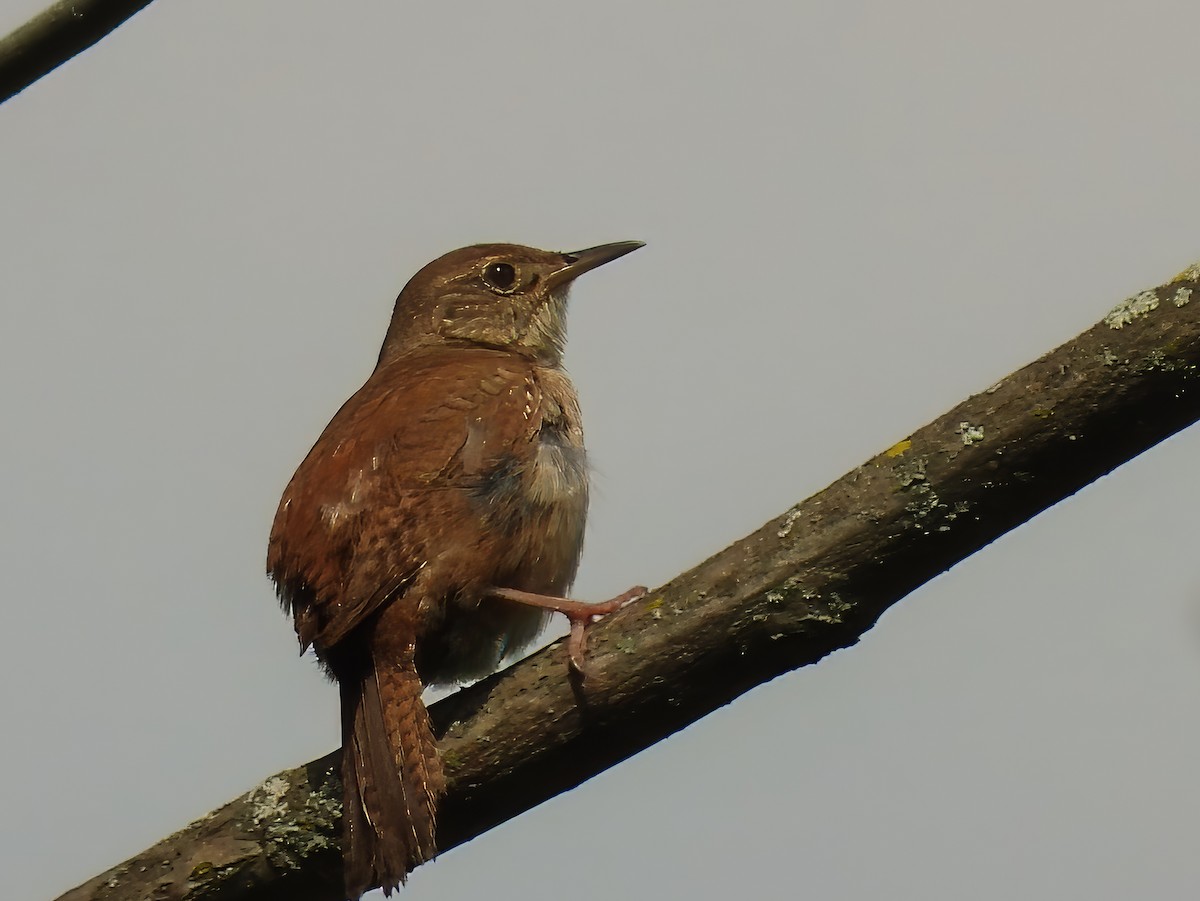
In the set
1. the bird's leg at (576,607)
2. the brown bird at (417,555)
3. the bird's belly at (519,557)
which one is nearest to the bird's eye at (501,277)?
the brown bird at (417,555)

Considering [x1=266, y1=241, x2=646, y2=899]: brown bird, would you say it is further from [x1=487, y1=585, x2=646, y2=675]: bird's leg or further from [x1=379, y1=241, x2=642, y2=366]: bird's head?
[x1=379, y1=241, x2=642, y2=366]: bird's head

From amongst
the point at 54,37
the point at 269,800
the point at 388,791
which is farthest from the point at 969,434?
the point at 54,37

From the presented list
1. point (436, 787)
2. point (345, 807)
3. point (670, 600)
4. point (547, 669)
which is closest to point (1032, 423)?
point (670, 600)

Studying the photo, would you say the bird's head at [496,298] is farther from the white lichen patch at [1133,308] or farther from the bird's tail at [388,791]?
the white lichen patch at [1133,308]

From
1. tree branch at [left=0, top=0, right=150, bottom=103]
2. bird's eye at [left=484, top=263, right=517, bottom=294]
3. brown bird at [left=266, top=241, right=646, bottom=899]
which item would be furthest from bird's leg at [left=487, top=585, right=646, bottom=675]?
bird's eye at [left=484, top=263, right=517, bottom=294]

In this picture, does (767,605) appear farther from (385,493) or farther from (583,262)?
(583,262)
